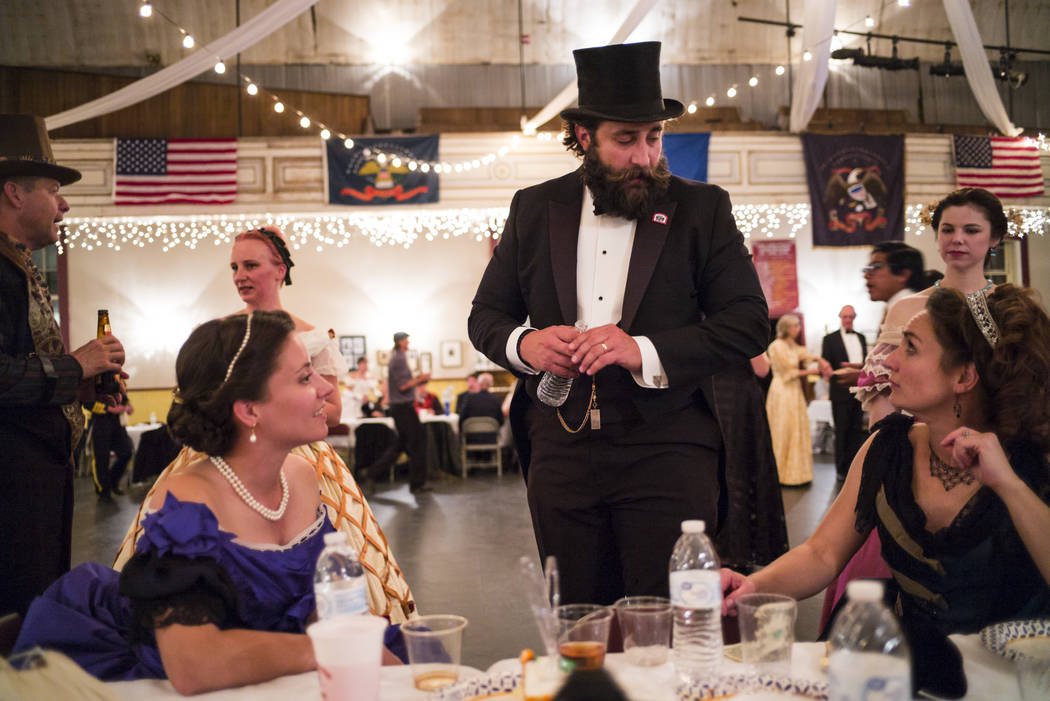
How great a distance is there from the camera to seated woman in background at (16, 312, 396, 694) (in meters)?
1.37

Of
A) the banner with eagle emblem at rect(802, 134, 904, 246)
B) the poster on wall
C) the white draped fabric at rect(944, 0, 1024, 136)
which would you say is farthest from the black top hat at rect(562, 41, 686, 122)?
the poster on wall

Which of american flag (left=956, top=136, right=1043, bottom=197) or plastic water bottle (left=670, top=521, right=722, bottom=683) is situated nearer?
plastic water bottle (left=670, top=521, right=722, bottom=683)

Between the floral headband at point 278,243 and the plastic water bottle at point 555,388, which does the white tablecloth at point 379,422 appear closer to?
the floral headband at point 278,243

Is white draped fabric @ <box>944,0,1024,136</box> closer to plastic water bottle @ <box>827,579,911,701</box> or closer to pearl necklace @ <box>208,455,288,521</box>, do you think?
pearl necklace @ <box>208,455,288,521</box>

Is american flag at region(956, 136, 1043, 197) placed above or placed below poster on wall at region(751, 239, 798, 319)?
above

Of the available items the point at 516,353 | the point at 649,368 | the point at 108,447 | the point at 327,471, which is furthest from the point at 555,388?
the point at 108,447

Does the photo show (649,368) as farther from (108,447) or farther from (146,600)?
(108,447)

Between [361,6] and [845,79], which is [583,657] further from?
[845,79]

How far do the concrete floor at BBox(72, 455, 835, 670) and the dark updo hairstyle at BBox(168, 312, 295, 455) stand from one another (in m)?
1.36

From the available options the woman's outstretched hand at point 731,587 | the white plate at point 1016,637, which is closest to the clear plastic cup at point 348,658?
the woman's outstretched hand at point 731,587

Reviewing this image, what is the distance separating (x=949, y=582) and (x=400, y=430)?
7500mm

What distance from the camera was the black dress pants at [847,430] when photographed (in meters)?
7.28

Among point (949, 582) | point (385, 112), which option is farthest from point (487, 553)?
point (385, 112)

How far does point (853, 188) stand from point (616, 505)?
9.97 metres
